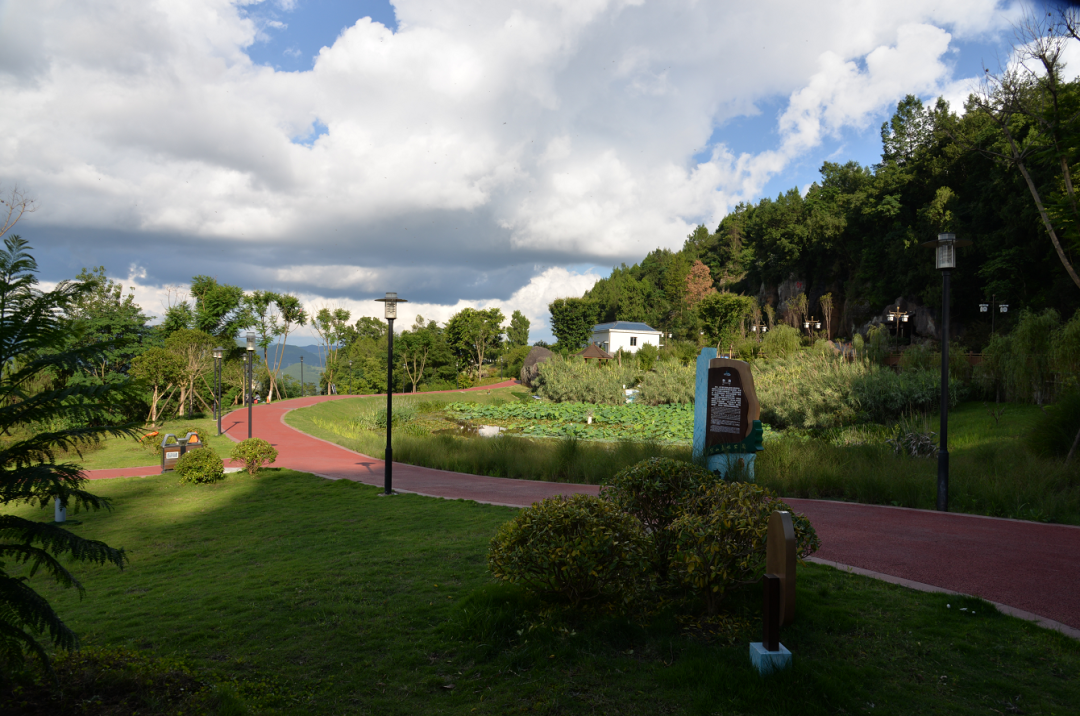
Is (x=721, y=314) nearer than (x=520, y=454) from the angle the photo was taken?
No

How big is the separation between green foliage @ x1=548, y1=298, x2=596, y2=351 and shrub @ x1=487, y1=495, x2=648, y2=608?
5221 centimetres

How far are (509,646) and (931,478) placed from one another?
27.4 feet

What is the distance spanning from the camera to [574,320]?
57469 millimetres

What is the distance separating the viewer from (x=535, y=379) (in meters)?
40.0

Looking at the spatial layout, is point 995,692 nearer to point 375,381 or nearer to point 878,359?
point 878,359

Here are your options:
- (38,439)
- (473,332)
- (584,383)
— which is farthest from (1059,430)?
(473,332)

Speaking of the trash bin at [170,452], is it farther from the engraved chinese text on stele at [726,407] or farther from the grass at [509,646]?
the engraved chinese text on stele at [726,407]

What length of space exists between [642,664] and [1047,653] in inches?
111

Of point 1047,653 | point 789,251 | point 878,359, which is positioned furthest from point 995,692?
point 789,251

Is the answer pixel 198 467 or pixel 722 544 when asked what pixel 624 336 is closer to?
pixel 198 467

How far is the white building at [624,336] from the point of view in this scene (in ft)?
190

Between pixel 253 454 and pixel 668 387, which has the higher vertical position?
pixel 668 387

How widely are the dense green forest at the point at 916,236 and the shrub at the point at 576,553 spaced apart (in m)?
9.72

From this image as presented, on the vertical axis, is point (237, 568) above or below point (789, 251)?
below
